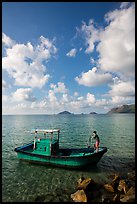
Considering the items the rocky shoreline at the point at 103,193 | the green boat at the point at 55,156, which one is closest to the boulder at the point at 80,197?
the rocky shoreline at the point at 103,193

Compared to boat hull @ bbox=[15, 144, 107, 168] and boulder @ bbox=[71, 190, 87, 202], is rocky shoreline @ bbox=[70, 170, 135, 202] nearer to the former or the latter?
boulder @ bbox=[71, 190, 87, 202]

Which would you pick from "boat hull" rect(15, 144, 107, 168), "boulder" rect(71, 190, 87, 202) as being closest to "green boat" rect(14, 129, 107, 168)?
"boat hull" rect(15, 144, 107, 168)

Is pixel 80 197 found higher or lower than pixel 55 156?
lower

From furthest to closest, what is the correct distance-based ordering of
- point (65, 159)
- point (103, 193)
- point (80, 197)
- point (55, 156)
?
point (55, 156) → point (65, 159) → point (103, 193) → point (80, 197)

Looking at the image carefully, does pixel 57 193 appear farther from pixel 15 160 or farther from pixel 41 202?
pixel 15 160

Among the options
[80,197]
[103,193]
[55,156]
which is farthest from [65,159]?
[80,197]

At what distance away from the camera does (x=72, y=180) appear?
17.1m

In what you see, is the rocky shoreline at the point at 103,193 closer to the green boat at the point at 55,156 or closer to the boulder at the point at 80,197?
the boulder at the point at 80,197

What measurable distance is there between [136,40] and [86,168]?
56.1 ft

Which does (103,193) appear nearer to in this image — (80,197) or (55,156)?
(80,197)

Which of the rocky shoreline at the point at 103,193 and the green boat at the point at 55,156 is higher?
the green boat at the point at 55,156

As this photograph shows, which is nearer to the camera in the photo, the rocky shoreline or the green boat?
the rocky shoreline

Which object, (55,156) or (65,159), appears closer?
(65,159)

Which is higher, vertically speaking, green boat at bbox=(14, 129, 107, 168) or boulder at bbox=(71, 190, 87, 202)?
green boat at bbox=(14, 129, 107, 168)
